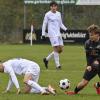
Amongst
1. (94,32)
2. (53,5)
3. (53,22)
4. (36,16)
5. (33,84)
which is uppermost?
(94,32)

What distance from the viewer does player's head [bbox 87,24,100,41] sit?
41.8ft

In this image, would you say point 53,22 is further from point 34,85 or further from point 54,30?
point 34,85

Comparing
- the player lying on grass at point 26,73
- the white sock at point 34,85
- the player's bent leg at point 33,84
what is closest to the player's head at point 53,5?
the player lying on grass at point 26,73

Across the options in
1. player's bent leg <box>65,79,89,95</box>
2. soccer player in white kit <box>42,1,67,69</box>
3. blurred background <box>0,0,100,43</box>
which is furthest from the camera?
blurred background <box>0,0,100,43</box>

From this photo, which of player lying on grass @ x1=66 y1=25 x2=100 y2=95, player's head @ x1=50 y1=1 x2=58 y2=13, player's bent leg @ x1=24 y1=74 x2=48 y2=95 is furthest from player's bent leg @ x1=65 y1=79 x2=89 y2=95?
player's head @ x1=50 y1=1 x2=58 y2=13

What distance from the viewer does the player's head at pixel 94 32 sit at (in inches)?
502

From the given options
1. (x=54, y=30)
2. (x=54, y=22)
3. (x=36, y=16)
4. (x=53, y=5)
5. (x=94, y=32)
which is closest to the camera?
(x=94, y=32)

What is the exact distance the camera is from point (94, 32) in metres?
12.8

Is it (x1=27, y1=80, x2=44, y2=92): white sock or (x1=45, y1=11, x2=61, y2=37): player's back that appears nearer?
(x1=27, y1=80, x2=44, y2=92): white sock

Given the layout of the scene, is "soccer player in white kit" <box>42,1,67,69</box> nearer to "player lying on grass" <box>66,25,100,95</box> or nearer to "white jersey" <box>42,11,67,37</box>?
"white jersey" <box>42,11,67,37</box>

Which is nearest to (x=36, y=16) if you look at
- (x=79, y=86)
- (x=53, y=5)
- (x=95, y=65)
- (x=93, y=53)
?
(x=53, y=5)

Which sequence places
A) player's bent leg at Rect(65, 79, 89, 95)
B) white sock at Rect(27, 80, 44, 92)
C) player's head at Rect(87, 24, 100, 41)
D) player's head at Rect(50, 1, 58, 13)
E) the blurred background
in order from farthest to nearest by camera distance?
the blurred background → player's head at Rect(50, 1, 58, 13) → player's bent leg at Rect(65, 79, 89, 95) → white sock at Rect(27, 80, 44, 92) → player's head at Rect(87, 24, 100, 41)

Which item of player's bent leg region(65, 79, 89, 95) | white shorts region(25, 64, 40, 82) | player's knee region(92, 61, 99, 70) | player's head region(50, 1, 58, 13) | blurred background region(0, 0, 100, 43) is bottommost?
blurred background region(0, 0, 100, 43)

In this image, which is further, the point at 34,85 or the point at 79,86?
the point at 79,86
